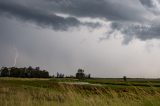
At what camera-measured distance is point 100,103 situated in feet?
34.5

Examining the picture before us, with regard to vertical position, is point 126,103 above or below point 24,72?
below

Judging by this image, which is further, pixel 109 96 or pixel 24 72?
pixel 24 72

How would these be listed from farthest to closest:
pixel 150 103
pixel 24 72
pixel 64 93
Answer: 1. pixel 24 72
2. pixel 64 93
3. pixel 150 103

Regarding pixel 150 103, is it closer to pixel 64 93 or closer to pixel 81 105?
pixel 81 105

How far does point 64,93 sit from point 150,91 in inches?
95.7

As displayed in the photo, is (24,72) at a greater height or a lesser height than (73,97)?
Result: greater

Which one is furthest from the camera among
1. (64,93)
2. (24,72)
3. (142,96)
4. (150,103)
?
(24,72)

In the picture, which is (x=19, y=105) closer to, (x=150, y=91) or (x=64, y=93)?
(x=64, y=93)

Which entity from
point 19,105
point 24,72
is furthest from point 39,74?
point 19,105

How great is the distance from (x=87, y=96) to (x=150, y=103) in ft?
7.35

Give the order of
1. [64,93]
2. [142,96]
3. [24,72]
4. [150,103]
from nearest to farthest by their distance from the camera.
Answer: [150,103], [142,96], [64,93], [24,72]

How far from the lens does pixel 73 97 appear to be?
35.7 feet

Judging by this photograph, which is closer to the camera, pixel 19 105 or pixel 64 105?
pixel 64 105

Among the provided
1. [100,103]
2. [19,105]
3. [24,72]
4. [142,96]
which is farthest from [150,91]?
[24,72]
